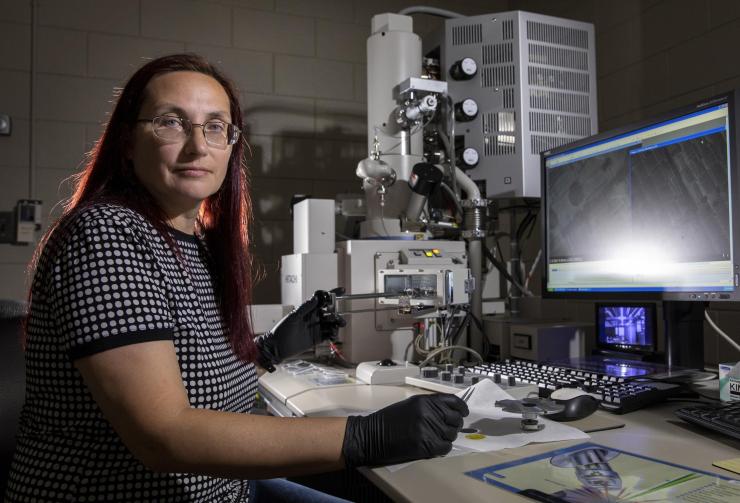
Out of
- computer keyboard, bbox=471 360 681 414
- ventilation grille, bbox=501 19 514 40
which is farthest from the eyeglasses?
ventilation grille, bbox=501 19 514 40

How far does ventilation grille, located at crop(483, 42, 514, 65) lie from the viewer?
5.98 feet

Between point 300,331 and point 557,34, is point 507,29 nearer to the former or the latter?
point 557,34

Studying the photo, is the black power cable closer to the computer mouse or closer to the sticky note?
the computer mouse

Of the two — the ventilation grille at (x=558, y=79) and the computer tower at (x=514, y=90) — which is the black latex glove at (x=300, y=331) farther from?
the ventilation grille at (x=558, y=79)

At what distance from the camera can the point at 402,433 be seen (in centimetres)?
72

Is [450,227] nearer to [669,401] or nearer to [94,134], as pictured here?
[669,401]

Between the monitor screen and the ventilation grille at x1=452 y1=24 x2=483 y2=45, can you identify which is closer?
the monitor screen

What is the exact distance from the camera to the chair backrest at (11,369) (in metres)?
1.03

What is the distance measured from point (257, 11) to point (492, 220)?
56.1 inches

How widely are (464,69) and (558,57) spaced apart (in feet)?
1.10

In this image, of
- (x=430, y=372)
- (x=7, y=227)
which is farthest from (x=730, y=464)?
(x=7, y=227)

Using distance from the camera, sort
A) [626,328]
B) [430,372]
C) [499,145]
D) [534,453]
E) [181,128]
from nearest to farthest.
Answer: [534,453] < [181,128] < [430,372] < [626,328] < [499,145]

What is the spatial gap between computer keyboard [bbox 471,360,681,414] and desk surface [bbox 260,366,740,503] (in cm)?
2

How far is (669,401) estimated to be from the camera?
1.02 metres
